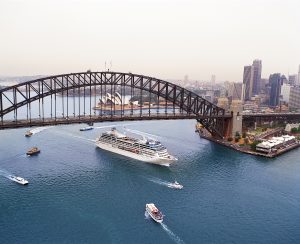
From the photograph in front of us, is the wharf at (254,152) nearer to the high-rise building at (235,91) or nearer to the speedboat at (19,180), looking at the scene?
the speedboat at (19,180)

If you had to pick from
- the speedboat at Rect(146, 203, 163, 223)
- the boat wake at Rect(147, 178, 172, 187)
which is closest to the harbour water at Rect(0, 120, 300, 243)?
the boat wake at Rect(147, 178, 172, 187)

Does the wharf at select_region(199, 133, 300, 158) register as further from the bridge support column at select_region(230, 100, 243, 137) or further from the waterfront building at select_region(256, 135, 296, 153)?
the bridge support column at select_region(230, 100, 243, 137)

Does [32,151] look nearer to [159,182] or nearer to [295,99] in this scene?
[159,182]

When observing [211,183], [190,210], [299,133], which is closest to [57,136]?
[211,183]

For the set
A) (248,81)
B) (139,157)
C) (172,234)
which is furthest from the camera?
(248,81)

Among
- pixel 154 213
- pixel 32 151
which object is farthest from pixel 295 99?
pixel 154 213

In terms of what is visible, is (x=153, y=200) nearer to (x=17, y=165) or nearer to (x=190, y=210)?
(x=190, y=210)
